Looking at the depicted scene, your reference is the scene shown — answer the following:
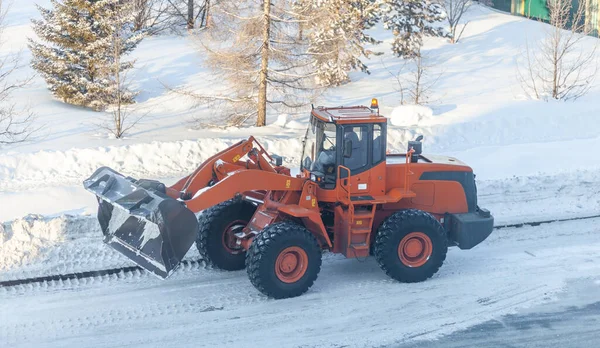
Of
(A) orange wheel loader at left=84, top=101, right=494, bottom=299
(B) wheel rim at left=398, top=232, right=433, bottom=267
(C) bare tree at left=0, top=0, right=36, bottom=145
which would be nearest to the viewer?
(A) orange wheel loader at left=84, top=101, right=494, bottom=299

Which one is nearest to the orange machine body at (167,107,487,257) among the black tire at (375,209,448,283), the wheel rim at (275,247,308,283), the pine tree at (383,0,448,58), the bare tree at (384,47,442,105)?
the black tire at (375,209,448,283)

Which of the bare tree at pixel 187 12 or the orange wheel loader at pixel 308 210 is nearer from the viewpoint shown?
the orange wheel loader at pixel 308 210

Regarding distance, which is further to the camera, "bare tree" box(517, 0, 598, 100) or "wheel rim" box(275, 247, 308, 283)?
"bare tree" box(517, 0, 598, 100)

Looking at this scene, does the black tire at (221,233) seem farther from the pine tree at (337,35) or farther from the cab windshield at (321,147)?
the pine tree at (337,35)

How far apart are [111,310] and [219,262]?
1.84m

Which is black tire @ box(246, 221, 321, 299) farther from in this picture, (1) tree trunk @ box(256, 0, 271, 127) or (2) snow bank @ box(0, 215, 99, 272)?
(1) tree trunk @ box(256, 0, 271, 127)

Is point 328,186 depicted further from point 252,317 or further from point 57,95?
point 57,95

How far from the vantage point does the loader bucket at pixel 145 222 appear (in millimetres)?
8758

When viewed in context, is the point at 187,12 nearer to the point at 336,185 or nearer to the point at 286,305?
the point at 336,185

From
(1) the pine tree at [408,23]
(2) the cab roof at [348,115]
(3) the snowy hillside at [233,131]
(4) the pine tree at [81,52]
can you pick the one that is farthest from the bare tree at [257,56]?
(1) the pine tree at [408,23]

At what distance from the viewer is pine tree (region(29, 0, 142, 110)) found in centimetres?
2267

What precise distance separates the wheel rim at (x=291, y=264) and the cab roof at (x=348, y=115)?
1.86 metres

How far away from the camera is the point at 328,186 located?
995 centimetres

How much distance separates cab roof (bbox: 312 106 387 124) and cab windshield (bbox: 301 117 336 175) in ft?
0.32
